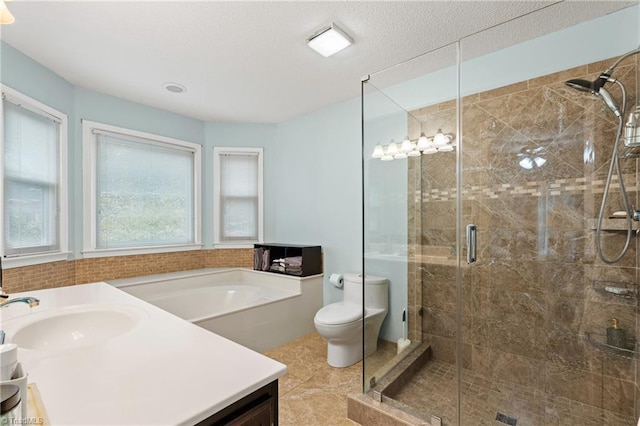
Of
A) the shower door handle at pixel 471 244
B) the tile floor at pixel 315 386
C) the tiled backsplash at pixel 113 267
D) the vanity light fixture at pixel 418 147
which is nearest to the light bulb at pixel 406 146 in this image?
the vanity light fixture at pixel 418 147

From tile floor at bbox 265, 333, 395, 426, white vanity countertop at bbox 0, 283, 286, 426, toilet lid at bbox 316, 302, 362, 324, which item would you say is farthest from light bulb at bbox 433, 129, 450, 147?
white vanity countertop at bbox 0, 283, 286, 426

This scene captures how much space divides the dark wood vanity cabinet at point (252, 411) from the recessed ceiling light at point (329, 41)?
2.00 meters

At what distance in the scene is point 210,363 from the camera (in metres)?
0.94

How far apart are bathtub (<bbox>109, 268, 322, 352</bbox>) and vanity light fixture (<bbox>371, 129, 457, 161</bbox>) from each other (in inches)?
62.2

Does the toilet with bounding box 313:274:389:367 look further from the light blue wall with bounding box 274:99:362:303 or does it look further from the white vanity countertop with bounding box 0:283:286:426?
the white vanity countertop with bounding box 0:283:286:426

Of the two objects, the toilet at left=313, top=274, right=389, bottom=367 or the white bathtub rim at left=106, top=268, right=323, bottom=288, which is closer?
the toilet at left=313, top=274, right=389, bottom=367

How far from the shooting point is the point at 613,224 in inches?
70.8

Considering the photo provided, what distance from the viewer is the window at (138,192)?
2.99 meters

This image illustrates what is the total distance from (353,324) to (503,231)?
132cm

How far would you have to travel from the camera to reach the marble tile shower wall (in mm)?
1851

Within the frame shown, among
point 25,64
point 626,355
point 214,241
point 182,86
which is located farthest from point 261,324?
point 25,64

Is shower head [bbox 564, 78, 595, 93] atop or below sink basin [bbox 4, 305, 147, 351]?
atop

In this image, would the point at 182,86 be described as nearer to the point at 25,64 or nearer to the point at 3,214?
the point at 25,64

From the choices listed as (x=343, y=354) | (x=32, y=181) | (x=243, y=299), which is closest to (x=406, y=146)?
(x=343, y=354)
